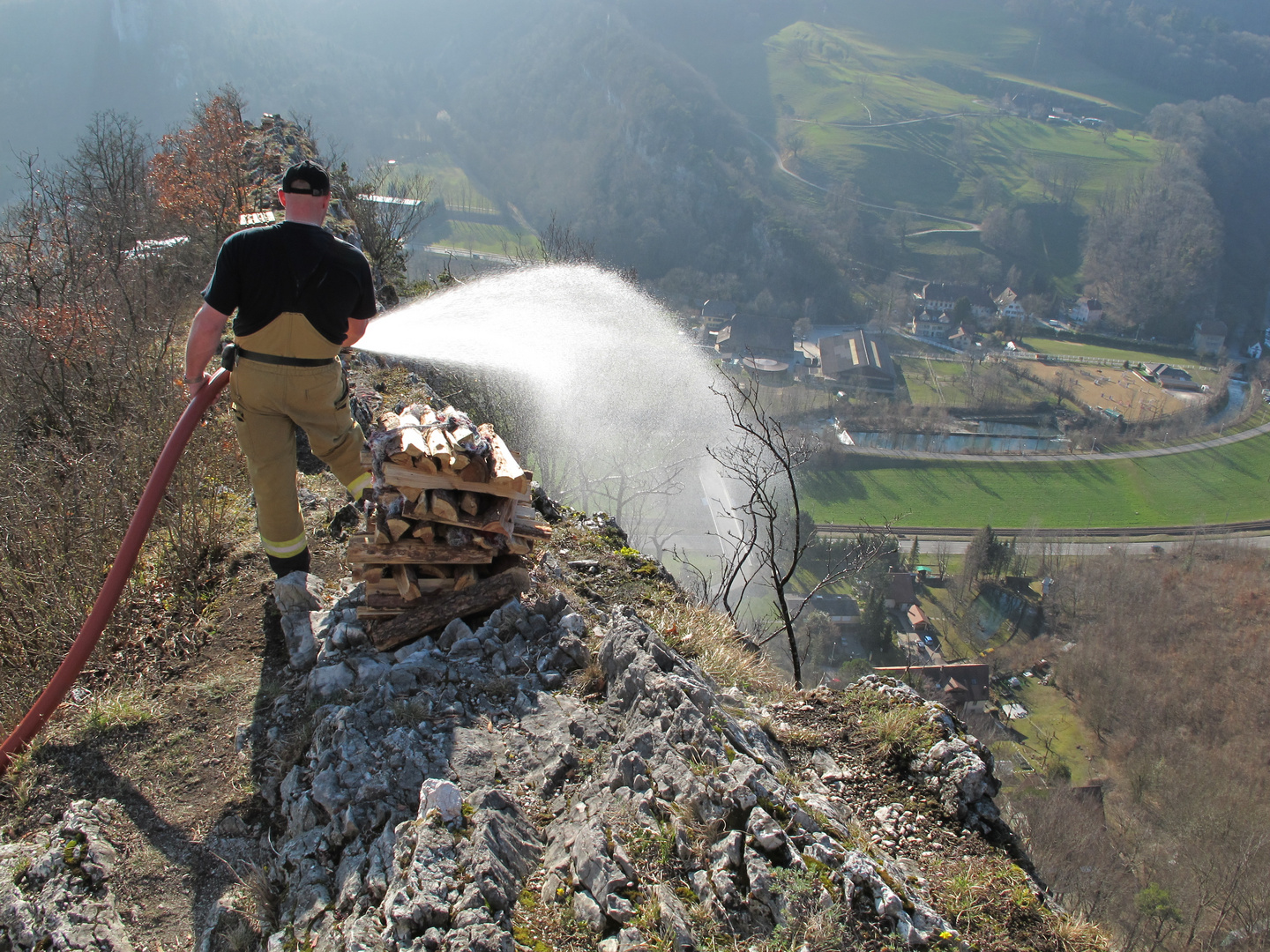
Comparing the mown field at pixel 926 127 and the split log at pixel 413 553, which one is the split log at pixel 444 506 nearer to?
the split log at pixel 413 553

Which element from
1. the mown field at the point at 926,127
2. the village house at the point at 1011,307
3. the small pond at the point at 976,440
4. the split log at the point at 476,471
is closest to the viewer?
the split log at the point at 476,471

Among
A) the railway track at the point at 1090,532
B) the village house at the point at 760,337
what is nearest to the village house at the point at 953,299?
the village house at the point at 760,337

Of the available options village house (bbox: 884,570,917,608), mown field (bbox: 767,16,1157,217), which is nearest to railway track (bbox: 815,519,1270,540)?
village house (bbox: 884,570,917,608)

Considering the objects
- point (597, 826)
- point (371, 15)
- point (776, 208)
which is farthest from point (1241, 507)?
point (371, 15)

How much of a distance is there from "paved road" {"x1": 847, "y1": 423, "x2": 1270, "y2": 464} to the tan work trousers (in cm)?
4980

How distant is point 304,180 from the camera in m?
3.79

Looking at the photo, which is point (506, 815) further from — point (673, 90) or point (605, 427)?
point (673, 90)

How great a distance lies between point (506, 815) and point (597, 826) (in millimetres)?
382

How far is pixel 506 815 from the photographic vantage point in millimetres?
2889

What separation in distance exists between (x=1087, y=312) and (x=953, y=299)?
56.1 feet

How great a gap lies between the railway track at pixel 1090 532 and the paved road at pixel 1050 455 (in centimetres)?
781

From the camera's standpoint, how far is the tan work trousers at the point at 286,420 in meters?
4.01

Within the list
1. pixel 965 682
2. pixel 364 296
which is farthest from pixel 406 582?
pixel 965 682

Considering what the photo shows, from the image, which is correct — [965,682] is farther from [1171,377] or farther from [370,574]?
[1171,377]
